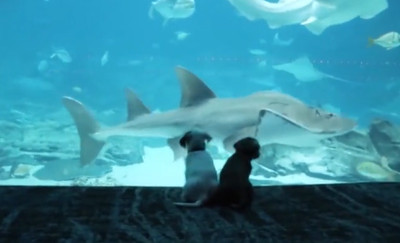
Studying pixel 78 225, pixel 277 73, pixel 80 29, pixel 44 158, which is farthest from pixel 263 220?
pixel 80 29

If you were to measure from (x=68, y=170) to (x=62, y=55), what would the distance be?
12.5ft

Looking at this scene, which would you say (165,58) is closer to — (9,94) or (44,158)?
(9,94)

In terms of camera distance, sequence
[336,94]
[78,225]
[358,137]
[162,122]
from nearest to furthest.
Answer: [78,225] → [162,122] → [358,137] → [336,94]

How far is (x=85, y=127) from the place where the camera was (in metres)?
3.88

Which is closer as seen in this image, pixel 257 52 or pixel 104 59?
pixel 257 52

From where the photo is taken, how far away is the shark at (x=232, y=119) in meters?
2.91

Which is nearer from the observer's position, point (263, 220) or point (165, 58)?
point (263, 220)

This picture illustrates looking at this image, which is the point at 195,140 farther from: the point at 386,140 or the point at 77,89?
the point at 77,89

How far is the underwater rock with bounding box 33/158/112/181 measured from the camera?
5.84m

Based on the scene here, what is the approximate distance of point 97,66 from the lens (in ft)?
30.0

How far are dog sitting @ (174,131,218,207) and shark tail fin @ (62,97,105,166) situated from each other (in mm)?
2560

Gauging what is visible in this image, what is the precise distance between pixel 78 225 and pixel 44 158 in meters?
5.30

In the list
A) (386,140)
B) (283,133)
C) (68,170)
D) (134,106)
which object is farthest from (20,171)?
(386,140)

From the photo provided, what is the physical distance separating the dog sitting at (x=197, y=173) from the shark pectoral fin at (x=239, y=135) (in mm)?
1525
